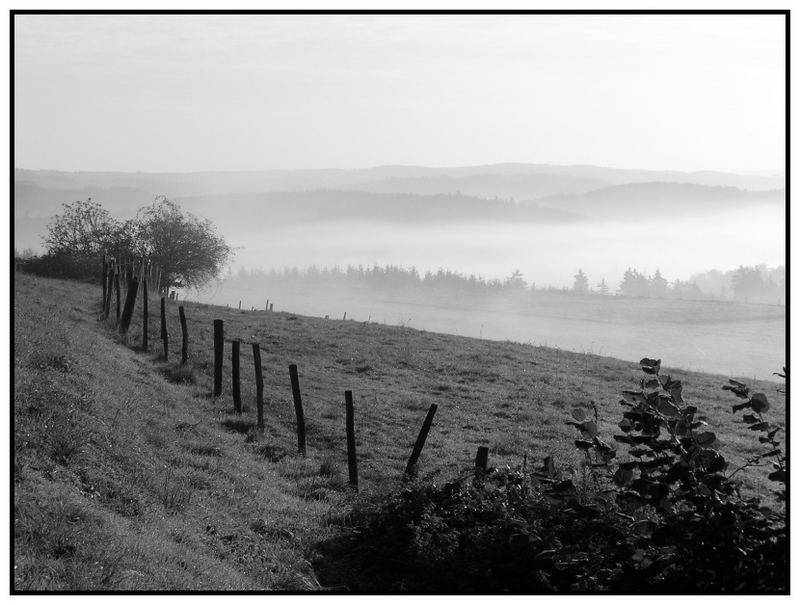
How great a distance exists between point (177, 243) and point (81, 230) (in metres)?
6.95

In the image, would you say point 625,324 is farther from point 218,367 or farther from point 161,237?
point 218,367

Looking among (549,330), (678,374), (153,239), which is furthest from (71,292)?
(549,330)

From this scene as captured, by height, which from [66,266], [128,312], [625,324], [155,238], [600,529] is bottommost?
[625,324]

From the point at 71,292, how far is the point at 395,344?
56.7ft

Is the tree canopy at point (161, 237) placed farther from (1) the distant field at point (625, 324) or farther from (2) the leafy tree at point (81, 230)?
(1) the distant field at point (625, 324)

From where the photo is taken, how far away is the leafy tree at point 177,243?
211ft

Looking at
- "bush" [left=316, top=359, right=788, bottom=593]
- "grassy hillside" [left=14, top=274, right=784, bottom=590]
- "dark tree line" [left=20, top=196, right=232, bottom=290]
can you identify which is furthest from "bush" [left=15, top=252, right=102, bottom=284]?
"bush" [left=316, top=359, right=788, bottom=593]

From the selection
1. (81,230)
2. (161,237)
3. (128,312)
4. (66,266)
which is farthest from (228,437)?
(161,237)

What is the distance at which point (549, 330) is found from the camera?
135m

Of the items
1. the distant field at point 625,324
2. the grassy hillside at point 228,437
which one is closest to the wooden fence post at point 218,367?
the grassy hillside at point 228,437

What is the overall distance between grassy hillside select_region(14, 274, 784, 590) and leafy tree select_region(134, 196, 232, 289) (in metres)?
24.8

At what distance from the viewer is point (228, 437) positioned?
19562mm

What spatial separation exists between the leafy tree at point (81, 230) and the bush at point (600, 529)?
51.7m

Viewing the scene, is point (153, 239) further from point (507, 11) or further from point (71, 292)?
point (507, 11)
